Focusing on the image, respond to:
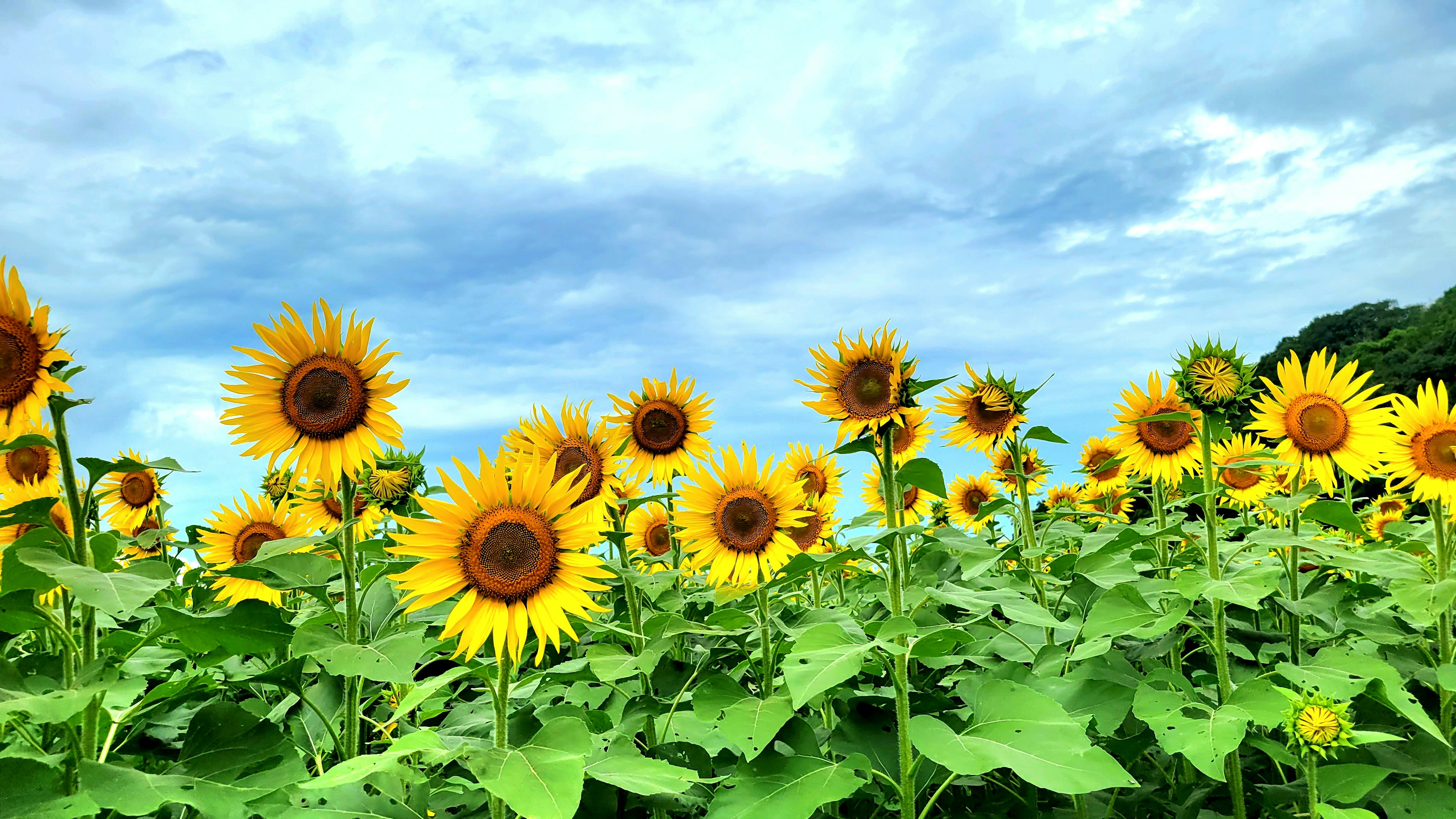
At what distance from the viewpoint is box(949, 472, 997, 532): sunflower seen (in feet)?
27.2

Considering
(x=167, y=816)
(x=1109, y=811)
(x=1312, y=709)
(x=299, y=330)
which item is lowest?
(x=1109, y=811)

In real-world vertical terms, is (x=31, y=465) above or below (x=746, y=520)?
above

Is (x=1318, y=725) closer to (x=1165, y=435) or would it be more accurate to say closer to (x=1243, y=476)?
(x=1165, y=435)

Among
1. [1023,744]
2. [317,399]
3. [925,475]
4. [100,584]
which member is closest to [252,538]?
[317,399]

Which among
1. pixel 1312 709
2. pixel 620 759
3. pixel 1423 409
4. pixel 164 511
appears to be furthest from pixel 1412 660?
pixel 164 511

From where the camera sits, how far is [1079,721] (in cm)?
305

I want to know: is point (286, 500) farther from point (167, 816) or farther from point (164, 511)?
point (164, 511)

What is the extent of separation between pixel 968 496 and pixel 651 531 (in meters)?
3.88

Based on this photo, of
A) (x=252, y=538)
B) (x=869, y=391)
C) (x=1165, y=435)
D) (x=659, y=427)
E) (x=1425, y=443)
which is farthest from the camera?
(x=1165, y=435)

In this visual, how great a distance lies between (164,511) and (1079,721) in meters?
6.84

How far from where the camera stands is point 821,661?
2891 millimetres

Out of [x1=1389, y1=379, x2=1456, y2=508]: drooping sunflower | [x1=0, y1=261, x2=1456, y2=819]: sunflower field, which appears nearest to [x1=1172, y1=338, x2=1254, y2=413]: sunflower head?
[x1=0, y1=261, x2=1456, y2=819]: sunflower field

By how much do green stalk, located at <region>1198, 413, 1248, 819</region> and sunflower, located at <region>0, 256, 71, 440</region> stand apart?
13.7 feet

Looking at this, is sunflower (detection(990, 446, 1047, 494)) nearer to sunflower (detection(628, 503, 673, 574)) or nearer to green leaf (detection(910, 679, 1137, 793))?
sunflower (detection(628, 503, 673, 574))
